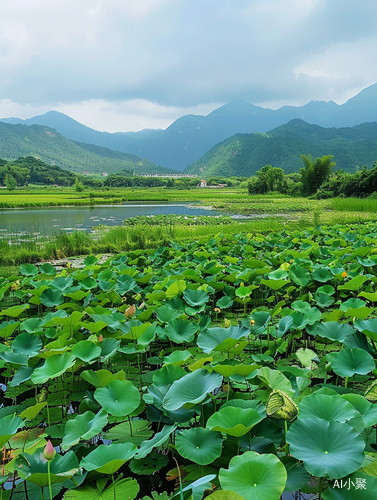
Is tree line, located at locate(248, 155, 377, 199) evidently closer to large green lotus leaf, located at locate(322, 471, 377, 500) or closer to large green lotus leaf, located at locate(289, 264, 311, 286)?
large green lotus leaf, located at locate(289, 264, 311, 286)

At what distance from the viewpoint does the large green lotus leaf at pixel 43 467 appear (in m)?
1.03

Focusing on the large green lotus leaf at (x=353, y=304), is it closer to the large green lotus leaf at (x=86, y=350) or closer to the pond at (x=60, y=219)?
the large green lotus leaf at (x=86, y=350)

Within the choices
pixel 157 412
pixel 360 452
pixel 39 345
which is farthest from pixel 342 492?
pixel 39 345

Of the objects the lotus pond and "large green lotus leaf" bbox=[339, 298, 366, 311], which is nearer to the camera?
the lotus pond

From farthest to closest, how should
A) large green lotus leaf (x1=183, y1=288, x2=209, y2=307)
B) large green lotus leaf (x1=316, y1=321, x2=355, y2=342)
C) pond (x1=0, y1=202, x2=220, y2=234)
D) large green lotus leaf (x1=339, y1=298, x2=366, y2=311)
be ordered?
pond (x1=0, y1=202, x2=220, y2=234) < large green lotus leaf (x1=183, y1=288, x2=209, y2=307) < large green lotus leaf (x1=339, y1=298, x2=366, y2=311) < large green lotus leaf (x1=316, y1=321, x2=355, y2=342)

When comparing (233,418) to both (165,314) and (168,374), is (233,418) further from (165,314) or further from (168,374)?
(165,314)

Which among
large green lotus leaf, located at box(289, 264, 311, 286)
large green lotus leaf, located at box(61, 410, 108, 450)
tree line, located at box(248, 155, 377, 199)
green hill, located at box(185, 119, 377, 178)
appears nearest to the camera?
large green lotus leaf, located at box(61, 410, 108, 450)

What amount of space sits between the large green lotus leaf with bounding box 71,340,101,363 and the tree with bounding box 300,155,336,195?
32181 mm

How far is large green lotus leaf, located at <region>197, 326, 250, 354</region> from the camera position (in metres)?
1.76

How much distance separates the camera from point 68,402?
77.6 inches

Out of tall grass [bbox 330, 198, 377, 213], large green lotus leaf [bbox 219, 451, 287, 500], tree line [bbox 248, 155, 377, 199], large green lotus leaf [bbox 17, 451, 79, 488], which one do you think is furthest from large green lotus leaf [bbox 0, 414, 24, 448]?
tree line [bbox 248, 155, 377, 199]

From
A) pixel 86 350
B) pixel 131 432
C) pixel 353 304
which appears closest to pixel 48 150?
pixel 86 350

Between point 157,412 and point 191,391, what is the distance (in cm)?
25

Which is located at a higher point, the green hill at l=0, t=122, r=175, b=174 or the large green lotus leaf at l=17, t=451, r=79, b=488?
the green hill at l=0, t=122, r=175, b=174
